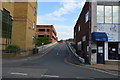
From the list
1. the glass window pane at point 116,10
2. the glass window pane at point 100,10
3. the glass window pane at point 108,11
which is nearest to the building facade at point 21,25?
the glass window pane at point 100,10

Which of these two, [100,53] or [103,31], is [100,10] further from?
[100,53]

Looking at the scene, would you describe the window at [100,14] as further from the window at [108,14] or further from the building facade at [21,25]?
the building facade at [21,25]

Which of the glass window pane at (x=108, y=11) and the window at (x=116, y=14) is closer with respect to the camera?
the window at (x=116, y=14)

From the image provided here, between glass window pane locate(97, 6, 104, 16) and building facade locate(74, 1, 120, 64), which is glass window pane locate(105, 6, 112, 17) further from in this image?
glass window pane locate(97, 6, 104, 16)

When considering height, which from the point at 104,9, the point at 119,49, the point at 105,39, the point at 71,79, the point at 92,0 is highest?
the point at 92,0

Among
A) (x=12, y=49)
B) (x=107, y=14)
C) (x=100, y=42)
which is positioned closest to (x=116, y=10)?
(x=107, y=14)

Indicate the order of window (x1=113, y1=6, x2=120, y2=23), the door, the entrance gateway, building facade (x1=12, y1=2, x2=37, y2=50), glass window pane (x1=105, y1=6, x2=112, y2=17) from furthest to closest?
building facade (x1=12, y1=2, x2=37, y2=50) < glass window pane (x1=105, y1=6, x2=112, y2=17) < window (x1=113, y1=6, x2=120, y2=23) < the door < the entrance gateway

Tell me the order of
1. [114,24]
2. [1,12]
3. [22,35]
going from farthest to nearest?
[22,35]
[1,12]
[114,24]

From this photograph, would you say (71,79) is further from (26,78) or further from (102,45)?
(102,45)

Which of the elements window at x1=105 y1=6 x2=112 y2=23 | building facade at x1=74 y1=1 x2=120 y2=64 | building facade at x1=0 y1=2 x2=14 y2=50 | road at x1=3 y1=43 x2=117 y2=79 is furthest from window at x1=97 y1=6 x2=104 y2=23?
building facade at x1=0 y1=2 x2=14 y2=50

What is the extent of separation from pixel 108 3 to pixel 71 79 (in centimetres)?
1091

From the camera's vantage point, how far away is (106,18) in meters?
14.4

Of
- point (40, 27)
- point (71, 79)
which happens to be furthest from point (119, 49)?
point (40, 27)

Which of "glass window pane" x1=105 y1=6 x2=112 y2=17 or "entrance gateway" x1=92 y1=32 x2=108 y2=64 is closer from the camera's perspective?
"entrance gateway" x1=92 y1=32 x2=108 y2=64
